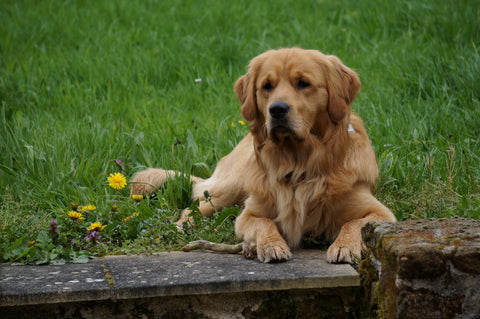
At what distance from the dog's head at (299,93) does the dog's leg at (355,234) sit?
0.46 m

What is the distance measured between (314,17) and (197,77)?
2.09 metres

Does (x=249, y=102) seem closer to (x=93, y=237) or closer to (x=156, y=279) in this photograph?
(x=93, y=237)

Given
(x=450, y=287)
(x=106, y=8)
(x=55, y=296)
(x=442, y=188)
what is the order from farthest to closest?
(x=106, y=8) → (x=442, y=188) → (x=55, y=296) → (x=450, y=287)

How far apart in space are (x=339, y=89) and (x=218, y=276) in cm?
134

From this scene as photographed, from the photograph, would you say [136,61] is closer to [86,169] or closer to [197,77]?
[197,77]

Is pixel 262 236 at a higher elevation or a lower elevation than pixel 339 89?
lower

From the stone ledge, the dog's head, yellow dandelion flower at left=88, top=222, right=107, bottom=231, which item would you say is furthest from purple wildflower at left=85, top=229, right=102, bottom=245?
the dog's head

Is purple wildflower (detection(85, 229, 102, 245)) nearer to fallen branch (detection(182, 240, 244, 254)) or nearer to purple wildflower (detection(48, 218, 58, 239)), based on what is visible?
purple wildflower (detection(48, 218, 58, 239))

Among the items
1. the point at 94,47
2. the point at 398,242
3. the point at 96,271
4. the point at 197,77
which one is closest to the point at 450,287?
the point at 398,242

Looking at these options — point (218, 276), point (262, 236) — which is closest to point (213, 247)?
point (262, 236)

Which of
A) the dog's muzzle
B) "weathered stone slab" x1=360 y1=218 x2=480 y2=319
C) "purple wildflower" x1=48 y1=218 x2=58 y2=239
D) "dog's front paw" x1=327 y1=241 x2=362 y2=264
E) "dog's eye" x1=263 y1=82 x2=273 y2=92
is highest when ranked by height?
"dog's eye" x1=263 y1=82 x2=273 y2=92

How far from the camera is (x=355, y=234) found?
286 cm

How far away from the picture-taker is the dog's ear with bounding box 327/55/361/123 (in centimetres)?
313

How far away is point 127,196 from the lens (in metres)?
4.07
